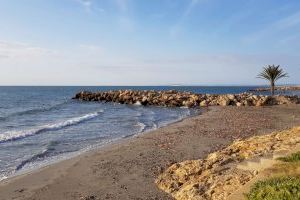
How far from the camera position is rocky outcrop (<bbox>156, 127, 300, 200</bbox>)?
1079 centimetres

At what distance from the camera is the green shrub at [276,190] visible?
7.85 m

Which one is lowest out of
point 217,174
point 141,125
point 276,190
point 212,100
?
point 141,125

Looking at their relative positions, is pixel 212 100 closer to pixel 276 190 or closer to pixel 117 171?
pixel 117 171

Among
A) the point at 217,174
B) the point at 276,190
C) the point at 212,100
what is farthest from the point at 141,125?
the point at 212,100

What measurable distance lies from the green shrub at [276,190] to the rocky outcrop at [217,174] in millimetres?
1196

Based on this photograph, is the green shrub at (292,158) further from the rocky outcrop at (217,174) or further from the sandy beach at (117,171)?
the sandy beach at (117,171)

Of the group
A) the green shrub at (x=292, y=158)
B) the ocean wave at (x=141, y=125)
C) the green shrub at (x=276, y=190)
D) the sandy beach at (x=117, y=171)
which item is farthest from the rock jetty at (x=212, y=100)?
the green shrub at (x=276, y=190)

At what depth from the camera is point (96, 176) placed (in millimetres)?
14875

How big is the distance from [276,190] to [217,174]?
364 cm

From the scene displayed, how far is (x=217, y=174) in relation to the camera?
11.8m

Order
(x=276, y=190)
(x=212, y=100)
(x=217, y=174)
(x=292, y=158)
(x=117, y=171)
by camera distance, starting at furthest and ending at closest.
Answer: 1. (x=212, y=100)
2. (x=117, y=171)
3. (x=217, y=174)
4. (x=292, y=158)
5. (x=276, y=190)

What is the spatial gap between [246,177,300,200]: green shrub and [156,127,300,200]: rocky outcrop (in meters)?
1.20

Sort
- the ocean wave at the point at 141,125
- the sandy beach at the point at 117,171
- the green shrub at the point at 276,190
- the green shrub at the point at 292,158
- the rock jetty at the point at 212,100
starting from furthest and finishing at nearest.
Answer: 1. the rock jetty at the point at 212,100
2. the ocean wave at the point at 141,125
3. the sandy beach at the point at 117,171
4. the green shrub at the point at 292,158
5. the green shrub at the point at 276,190

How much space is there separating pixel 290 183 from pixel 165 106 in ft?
165
